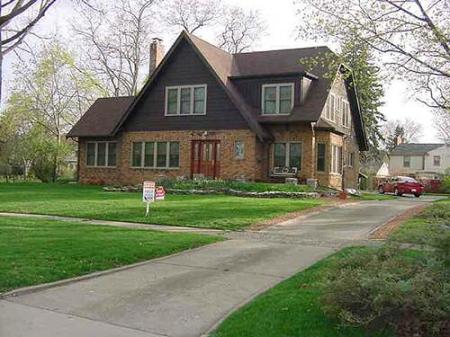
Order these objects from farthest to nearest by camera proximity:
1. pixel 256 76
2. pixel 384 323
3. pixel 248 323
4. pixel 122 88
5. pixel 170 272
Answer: pixel 122 88
pixel 256 76
pixel 170 272
pixel 248 323
pixel 384 323

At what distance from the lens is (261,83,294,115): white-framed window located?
29.1 metres

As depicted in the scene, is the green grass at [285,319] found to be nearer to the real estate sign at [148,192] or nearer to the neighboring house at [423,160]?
the real estate sign at [148,192]

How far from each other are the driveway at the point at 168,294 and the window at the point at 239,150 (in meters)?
16.4

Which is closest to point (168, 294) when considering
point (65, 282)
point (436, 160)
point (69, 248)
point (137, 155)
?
point (65, 282)

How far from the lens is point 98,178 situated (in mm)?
34750

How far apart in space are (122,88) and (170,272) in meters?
50.7

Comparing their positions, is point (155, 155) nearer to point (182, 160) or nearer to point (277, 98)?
point (182, 160)

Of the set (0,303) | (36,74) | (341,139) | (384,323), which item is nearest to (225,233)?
(0,303)

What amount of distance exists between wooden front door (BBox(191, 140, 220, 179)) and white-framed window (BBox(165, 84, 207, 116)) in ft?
5.77

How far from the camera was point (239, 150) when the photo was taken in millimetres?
29156

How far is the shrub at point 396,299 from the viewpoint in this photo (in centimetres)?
512

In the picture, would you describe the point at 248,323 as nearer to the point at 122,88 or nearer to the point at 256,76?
the point at 256,76

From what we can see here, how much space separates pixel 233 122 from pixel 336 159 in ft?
20.6

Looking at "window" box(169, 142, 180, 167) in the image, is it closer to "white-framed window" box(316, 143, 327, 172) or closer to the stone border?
the stone border
